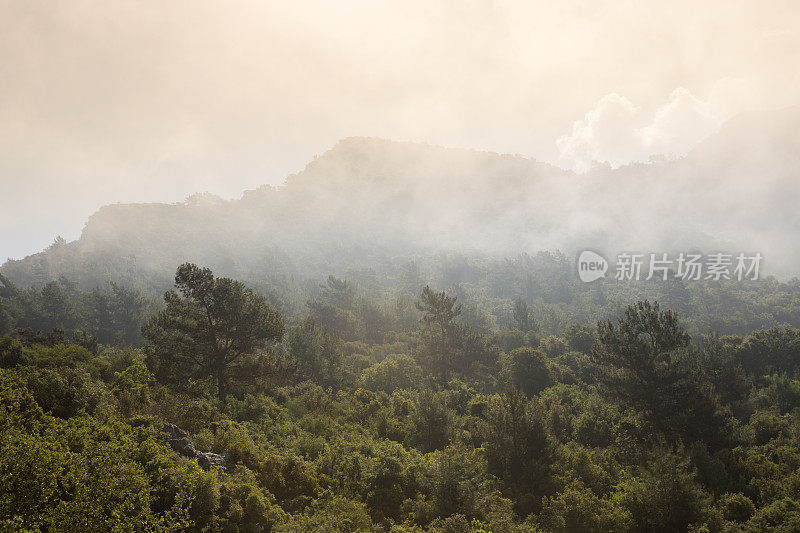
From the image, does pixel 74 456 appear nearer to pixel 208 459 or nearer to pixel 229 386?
pixel 208 459

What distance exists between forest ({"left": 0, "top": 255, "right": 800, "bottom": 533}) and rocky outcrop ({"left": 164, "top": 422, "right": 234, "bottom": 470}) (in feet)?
0.38

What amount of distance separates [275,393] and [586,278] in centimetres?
13825

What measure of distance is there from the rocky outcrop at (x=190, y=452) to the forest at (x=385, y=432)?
115 mm

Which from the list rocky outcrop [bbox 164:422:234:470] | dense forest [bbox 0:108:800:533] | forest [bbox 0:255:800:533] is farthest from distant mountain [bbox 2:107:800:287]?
rocky outcrop [bbox 164:422:234:470]

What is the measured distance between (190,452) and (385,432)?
60.6ft

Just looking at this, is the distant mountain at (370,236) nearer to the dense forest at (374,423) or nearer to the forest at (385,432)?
the dense forest at (374,423)

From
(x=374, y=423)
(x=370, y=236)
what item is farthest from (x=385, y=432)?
(x=370, y=236)

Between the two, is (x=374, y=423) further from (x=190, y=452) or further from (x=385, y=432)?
(x=190, y=452)

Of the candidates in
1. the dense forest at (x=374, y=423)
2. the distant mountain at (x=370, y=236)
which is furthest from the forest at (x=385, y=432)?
the distant mountain at (x=370, y=236)

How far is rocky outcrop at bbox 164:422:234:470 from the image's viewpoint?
1527 cm

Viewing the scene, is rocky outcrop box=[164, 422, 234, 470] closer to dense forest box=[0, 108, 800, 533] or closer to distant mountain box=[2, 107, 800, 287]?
dense forest box=[0, 108, 800, 533]

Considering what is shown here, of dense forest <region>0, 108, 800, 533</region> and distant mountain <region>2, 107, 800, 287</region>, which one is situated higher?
distant mountain <region>2, 107, 800, 287</region>

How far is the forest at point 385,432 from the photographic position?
1238cm

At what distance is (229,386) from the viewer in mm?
28219
